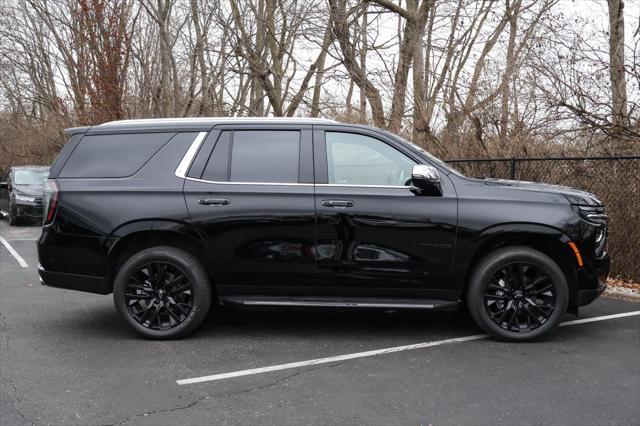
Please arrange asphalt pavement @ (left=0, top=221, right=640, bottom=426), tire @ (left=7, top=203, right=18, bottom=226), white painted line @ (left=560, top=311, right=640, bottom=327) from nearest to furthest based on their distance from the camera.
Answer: asphalt pavement @ (left=0, top=221, right=640, bottom=426), white painted line @ (left=560, top=311, right=640, bottom=327), tire @ (left=7, top=203, right=18, bottom=226)

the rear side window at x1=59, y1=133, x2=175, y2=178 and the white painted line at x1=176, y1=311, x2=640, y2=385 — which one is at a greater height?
the rear side window at x1=59, y1=133, x2=175, y2=178

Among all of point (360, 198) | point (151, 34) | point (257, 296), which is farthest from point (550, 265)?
point (151, 34)

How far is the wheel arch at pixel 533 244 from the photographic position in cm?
510

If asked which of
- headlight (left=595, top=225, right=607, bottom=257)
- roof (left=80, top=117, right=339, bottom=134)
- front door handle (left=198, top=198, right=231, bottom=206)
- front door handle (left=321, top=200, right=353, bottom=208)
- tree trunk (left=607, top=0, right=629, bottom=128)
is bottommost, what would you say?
headlight (left=595, top=225, right=607, bottom=257)

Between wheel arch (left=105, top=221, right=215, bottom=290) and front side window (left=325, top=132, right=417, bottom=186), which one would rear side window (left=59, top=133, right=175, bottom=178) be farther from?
front side window (left=325, top=132, right=417, bottom=186)

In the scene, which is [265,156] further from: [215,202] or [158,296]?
[158,296]

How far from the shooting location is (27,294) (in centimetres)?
731

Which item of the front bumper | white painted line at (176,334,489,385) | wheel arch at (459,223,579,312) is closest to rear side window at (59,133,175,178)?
white painted line at (176,334,489,385)

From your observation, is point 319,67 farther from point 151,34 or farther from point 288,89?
point 151,34

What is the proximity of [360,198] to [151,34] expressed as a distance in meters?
22.2

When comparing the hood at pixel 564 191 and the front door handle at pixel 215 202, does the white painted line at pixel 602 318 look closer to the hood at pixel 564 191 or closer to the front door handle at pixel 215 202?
the hood at pixel 564 191

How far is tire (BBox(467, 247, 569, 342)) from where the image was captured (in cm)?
510

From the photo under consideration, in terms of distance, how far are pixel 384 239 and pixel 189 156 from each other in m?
1.91

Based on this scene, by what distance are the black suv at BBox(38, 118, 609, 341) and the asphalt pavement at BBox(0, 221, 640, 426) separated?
383 millimetres
